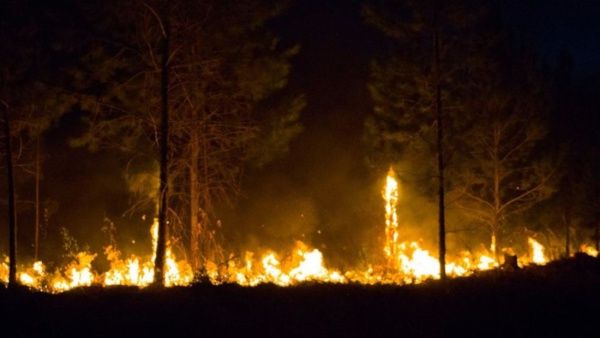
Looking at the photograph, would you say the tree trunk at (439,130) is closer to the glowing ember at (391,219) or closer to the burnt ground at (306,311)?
the glowing ember at (391,219)

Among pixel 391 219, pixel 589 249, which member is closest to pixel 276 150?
pixel 391 219

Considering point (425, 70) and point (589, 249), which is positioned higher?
point (425, 70)

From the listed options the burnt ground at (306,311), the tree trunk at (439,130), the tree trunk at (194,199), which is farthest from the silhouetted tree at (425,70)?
the burnt ground at (306,311)

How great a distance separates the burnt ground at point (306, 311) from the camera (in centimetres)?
734

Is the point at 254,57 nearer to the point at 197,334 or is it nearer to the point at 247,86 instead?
the point at 247,86

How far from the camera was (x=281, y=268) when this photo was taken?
15.6 metres

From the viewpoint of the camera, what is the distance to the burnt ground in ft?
24.1

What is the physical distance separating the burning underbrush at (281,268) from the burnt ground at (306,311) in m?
1.42

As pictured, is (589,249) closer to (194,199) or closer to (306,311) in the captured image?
(194,199)

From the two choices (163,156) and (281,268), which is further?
(281,268)

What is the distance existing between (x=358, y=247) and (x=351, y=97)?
684 cm

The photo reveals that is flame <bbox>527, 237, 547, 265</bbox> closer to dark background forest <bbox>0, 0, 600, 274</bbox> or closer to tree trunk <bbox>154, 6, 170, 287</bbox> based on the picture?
dark background forest <bbox>0, 0, 600, 274</bbox>

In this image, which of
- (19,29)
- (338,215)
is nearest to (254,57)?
(19,29)

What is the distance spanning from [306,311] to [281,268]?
300 inches
